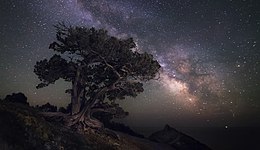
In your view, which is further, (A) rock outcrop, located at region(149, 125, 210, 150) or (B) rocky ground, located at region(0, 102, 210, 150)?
(A) rock outcrop, located at region(149, 125, 210, 150)

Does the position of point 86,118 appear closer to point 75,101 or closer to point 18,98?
point 75,101

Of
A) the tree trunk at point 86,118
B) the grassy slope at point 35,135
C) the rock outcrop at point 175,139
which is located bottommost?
the grassy slope at point 35,135

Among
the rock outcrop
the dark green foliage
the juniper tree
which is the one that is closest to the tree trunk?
the juniper tree

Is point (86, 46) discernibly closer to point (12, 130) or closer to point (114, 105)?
point (114, 105)

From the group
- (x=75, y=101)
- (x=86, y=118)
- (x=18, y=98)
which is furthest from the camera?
(x=18, y=98)

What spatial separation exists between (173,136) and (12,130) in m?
30.3

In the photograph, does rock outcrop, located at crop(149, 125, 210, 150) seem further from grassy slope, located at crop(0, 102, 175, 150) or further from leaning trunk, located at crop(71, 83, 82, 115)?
leaning trunk, located at crop(71, 83, 82, 115)

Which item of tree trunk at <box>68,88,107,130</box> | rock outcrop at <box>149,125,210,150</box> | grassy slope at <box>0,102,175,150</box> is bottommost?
grassy slope at <box>0,102,175,150</box>

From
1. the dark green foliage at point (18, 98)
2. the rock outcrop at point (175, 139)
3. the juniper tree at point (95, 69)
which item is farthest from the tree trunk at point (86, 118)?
the rock outcrop at point (175, 139)

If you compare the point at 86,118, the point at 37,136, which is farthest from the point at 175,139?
the point at 37,136

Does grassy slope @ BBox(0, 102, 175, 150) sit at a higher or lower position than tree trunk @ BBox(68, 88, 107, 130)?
lower

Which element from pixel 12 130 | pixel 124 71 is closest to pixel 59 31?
pixel 124 71

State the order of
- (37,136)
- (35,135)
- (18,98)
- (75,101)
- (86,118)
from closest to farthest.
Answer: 1. (35,135)
2. (37,136)
3. (75,101)
4. (86,118)
5. (18,98)

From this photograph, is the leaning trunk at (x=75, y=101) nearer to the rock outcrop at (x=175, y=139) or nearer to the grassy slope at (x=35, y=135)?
the grassy slope at (x=35, y=135)
